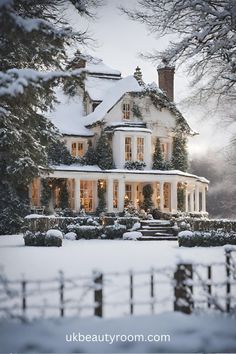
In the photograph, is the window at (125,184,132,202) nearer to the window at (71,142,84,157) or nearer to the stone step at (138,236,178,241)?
the window at (71,142,84,157)

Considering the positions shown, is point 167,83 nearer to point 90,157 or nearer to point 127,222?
point 90,157

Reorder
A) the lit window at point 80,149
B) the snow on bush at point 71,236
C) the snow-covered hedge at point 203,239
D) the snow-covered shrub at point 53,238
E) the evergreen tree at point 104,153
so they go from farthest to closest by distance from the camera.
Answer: the lit window at point 80,149 → the evergreen tree at point 104,153 → the snow on bush at point 71,236 → the snow-covered hedge at point 203,239 → the snow-covered shrub at point 53,238

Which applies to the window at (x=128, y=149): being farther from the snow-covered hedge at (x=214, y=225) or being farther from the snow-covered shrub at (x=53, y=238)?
the snow-covered shrub at (x=53, y=238)

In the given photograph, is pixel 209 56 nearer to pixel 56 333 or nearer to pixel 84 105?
pixel 56 333

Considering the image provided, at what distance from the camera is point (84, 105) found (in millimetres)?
44094

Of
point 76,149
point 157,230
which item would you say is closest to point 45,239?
point 157,230

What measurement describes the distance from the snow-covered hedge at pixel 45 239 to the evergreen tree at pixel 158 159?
16025 millimetres

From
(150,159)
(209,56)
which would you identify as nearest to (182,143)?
(150,159)

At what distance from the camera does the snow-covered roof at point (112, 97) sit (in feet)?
131

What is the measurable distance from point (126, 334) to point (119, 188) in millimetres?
30589

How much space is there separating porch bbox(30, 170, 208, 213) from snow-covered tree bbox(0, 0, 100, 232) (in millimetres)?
16197

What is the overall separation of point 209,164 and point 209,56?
57361mm

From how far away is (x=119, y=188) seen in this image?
38281mm

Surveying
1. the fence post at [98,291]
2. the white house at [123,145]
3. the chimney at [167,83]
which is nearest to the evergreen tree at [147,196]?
the white house at [123,145]
